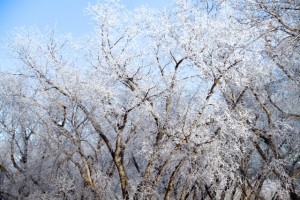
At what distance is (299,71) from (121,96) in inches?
198

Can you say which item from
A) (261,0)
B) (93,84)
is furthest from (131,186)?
(261,0)

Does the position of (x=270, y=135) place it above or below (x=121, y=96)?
below

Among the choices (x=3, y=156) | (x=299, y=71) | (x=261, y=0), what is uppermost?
(x=3, y=156)

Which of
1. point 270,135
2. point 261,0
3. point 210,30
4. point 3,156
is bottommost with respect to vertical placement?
point 270,135

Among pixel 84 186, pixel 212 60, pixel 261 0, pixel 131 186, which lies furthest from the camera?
pixel 84 186

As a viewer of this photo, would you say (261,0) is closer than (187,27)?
Yes

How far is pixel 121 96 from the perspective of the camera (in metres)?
10.5

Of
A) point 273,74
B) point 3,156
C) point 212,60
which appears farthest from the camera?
point 3,156

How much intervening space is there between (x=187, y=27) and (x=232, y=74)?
1.81 m

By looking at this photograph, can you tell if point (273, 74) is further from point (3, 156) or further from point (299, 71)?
point (3, 156)

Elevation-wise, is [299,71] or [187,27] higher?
[187,27]

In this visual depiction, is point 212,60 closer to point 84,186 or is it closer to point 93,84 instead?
point 93,84

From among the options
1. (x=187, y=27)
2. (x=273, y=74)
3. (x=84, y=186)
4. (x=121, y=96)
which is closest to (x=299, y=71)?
(x=273, y=74)

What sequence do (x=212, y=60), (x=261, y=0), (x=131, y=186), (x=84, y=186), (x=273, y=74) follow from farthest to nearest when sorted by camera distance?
1. (x=84, y=186)
2. (x=273, y=74)
3. (x=131, y=186)
4. (x=212, y=60)
5. (x=261, y=0)
